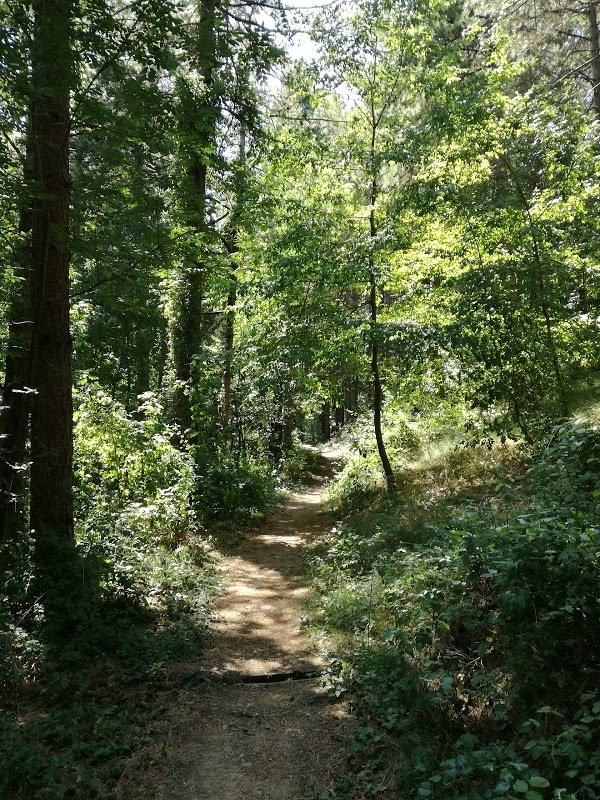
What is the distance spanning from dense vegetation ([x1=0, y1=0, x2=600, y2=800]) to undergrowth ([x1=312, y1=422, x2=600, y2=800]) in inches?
1.0

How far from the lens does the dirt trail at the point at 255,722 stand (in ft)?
12.5

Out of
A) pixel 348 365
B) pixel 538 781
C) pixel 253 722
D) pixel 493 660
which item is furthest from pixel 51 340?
pixel 348 365

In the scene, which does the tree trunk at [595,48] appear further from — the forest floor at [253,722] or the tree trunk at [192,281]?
the forest floor at [253,722]

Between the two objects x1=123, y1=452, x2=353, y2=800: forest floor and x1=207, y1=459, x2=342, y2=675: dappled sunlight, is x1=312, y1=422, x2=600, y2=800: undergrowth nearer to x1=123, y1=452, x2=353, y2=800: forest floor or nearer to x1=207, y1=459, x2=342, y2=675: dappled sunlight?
x1=123, y1=452, x2=353, y2=800: forest floor

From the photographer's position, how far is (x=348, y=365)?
11305mm

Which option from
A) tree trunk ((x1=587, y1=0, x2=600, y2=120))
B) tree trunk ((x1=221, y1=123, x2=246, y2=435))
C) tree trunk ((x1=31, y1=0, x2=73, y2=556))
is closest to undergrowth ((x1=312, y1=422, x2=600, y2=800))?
tree trunk ((x1=31, y1=0, x2=73, y2=556))

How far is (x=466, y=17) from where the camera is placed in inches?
520

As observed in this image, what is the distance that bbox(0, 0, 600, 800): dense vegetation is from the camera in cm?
369

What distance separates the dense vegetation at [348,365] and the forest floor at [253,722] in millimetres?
279

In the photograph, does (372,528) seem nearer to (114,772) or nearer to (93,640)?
(93,640)

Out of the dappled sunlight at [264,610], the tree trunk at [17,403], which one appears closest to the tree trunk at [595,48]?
the dappled sunlight at [264,610]

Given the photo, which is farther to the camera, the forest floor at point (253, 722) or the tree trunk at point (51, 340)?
the tree trunk at point (51, 340)

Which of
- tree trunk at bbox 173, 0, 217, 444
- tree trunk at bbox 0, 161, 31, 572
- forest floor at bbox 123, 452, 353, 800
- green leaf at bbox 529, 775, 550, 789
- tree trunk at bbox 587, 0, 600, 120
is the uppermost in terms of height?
tree trunk at bbox 587, 0, 600, 120

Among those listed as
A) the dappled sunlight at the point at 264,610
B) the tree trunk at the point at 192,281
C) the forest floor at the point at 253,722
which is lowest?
the forest floor at the point at 253,722
